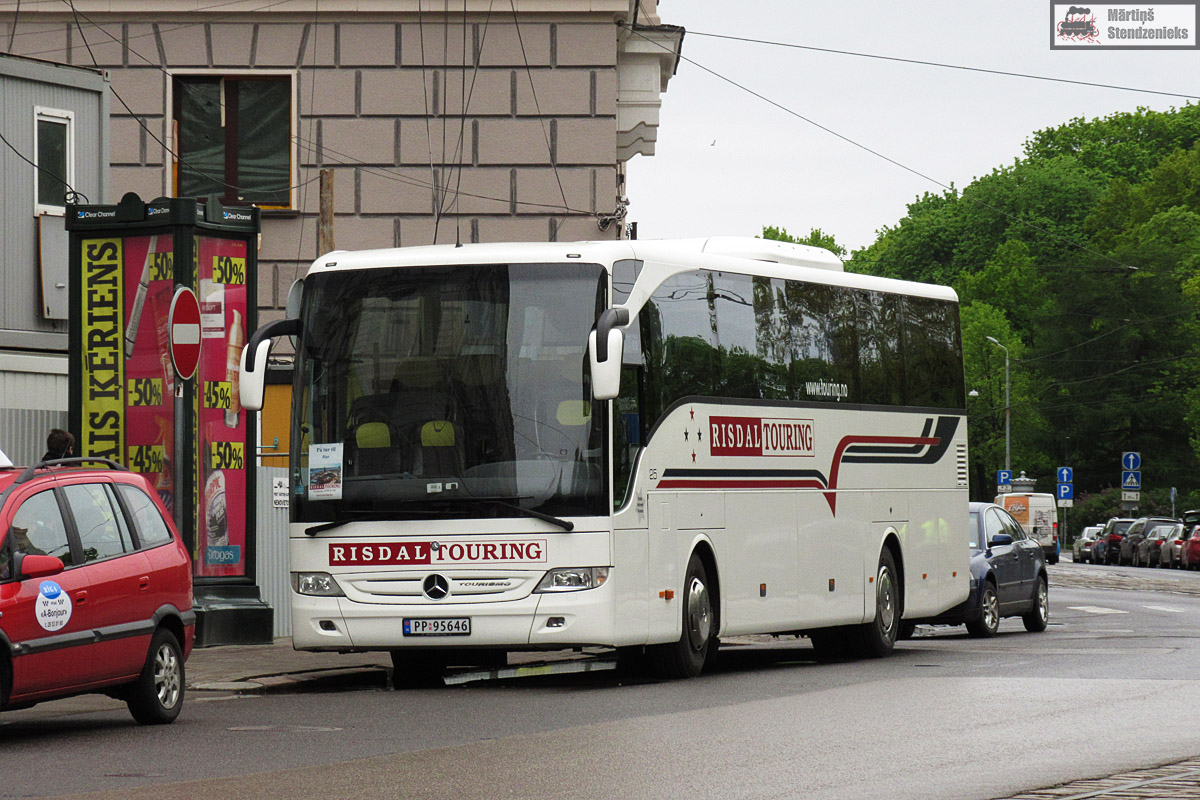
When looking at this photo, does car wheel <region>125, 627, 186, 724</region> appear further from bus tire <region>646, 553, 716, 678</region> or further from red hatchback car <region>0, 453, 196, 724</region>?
bus tire <region>646, 553, 716, 678</region>

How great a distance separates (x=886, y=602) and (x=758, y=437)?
316 centimetres

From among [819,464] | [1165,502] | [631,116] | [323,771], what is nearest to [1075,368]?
[1165,502]

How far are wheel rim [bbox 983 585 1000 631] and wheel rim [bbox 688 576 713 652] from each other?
777 centimetres

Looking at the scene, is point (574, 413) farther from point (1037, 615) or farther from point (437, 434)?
point (1037, 615)

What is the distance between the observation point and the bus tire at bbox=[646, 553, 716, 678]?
1595cm

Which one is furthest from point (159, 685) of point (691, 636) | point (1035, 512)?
point (1035, 512)

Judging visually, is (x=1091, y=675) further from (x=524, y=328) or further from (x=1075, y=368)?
(x=1075, y=368)

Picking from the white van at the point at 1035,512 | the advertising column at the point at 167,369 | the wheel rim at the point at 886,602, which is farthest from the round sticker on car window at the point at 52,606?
the white van at the point at 1035,512

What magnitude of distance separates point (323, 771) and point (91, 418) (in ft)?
31.5

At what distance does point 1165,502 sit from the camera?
8119 centimetres

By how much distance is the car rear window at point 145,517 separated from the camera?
41.6ft

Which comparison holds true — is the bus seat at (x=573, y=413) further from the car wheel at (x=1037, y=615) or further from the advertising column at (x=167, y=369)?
the car wheel at (x=1037, y=615)

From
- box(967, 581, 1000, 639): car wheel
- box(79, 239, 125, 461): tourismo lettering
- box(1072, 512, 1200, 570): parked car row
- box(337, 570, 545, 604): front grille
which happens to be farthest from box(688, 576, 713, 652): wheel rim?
box(1072, 512, 1200, 570): parked car row

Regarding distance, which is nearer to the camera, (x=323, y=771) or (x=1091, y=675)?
(x=323, y=771)
